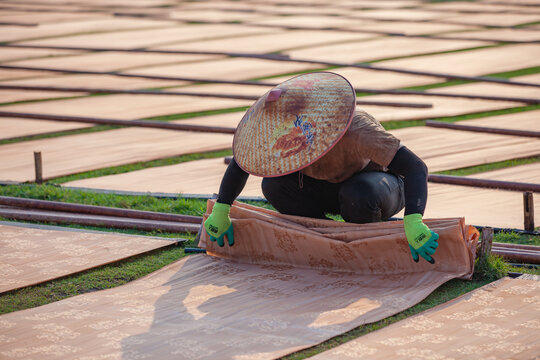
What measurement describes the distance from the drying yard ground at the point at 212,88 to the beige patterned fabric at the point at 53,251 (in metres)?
0.05

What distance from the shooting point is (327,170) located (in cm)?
358

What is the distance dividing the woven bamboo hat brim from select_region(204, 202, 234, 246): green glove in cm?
27

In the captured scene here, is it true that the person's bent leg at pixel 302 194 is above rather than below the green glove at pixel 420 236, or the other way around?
above

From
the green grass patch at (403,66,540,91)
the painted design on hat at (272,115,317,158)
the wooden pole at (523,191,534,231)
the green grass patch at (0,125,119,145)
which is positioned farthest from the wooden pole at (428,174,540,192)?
the green grass patch at (403,66,540,91)

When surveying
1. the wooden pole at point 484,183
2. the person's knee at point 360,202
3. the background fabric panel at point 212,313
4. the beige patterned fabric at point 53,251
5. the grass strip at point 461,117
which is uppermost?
the grass strip at point 461,117

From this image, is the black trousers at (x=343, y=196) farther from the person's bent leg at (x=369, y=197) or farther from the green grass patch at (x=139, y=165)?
the green grass patch at (x=139, y=165)

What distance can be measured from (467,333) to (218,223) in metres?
1.24

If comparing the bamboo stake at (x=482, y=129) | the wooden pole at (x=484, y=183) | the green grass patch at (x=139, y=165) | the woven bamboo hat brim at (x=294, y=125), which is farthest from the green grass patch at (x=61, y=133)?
the woven bamboo hat brim at (x=294, y=125)

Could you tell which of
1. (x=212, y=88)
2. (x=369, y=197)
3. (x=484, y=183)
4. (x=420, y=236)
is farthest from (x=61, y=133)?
(x=420, y=236)

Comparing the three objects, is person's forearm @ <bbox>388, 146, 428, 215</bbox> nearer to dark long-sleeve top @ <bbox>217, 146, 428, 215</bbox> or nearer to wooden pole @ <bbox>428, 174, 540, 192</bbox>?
dark long-sleeve top @ <bbox>217, 146, 428, 215</bbox>

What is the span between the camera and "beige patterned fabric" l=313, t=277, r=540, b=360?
2652 millimetres

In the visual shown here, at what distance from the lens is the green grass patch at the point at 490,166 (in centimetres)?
548

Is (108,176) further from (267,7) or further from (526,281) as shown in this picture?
(267,7)

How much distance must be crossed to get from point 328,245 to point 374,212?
0.23 m
